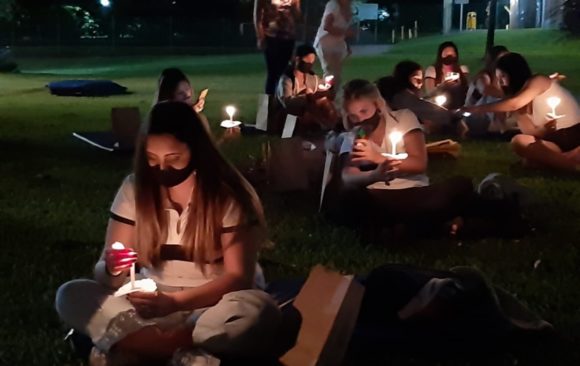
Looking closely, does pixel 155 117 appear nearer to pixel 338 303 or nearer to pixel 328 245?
pixel 338 303

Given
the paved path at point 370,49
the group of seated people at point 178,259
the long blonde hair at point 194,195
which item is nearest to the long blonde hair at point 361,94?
the group of seated people at point 178,259

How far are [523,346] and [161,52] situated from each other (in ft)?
126

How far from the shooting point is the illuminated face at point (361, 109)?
22.0ft

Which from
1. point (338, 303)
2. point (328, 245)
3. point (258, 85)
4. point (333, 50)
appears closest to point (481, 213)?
point (328, 245)

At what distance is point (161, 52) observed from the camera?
4219 centimetres

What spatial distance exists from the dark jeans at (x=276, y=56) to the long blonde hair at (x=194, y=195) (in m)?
9.20

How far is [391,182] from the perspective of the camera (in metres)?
7.02

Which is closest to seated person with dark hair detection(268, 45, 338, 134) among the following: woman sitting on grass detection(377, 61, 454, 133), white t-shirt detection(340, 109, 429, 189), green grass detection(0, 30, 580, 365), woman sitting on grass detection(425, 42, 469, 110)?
green grass detection(0, 30, 580, 365)

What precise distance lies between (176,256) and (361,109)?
98.5 inches

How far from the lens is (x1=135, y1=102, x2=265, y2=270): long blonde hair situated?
14.5 ft

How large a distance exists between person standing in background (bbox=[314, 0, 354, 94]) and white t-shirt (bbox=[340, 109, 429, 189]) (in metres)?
7.77

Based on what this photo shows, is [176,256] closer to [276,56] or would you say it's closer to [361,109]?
[361,109]

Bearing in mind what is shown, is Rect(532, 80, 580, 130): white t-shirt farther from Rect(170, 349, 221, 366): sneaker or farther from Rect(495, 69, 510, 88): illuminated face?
Rect(170, 349, 221, 366): sneaker

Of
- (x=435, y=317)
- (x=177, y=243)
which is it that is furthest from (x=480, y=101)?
(x=177, y=243)
